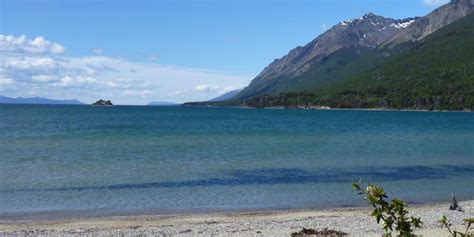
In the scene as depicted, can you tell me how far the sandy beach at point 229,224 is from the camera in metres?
21.8

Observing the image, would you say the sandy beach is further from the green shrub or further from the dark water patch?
the green shrub

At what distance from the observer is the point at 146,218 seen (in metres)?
26.2

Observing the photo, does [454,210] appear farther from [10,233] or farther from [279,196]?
[10,233]

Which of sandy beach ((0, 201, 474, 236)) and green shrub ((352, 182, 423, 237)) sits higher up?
green shrub ((352, 182, 423, 237))

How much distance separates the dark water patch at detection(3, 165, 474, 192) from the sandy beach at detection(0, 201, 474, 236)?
9.03 m

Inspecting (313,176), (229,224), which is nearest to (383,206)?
(229,224)

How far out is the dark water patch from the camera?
118 ft

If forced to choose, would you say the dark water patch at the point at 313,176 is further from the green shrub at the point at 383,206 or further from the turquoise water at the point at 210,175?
the green shrub at the point at 383,206

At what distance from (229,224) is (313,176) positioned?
1748 centimetres

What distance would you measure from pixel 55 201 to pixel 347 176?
20.4 meters

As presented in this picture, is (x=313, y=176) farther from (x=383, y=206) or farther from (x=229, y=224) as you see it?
(x=383, y=206)

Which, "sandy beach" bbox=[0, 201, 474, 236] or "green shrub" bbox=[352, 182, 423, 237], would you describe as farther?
"sandy beach" bbox=[0, 201, 474, 236]

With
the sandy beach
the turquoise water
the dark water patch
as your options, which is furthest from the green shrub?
the dark water patch

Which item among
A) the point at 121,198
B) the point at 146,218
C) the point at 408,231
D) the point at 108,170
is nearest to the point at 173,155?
the point at 108,170
